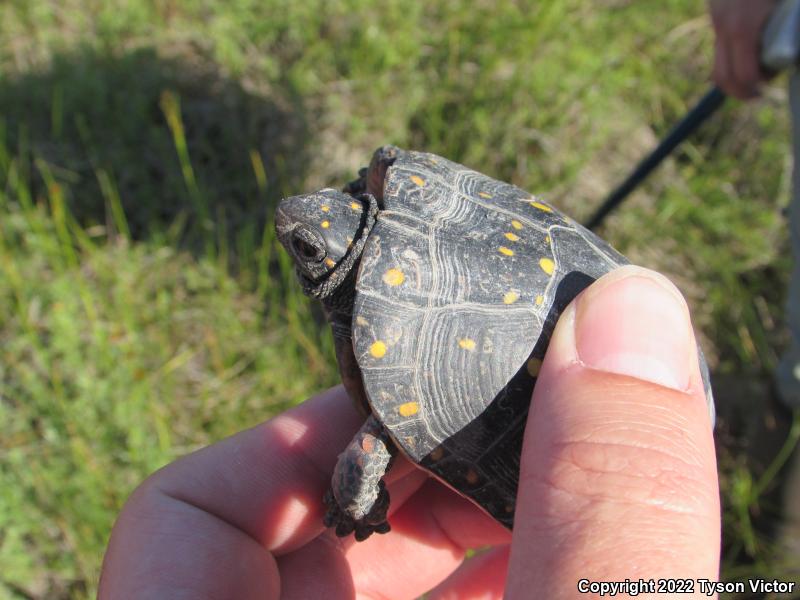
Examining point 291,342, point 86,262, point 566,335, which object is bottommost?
point 291,342

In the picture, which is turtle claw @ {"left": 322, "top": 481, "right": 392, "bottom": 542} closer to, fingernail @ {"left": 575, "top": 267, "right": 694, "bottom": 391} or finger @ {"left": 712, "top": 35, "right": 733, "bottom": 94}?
fingernail @ {"left": 575, "top": 267, "right": 694, "bottom": 391}

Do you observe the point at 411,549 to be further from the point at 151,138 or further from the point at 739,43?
the point at 151,138

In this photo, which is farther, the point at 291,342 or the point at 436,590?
the point at 291,342

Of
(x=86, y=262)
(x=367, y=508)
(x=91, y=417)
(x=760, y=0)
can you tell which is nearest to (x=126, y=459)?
(x=91, y=417)

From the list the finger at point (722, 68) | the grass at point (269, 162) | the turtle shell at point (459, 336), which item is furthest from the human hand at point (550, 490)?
the finger at point (722, 68)

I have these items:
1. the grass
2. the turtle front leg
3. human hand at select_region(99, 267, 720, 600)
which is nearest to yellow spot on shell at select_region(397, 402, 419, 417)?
the turtle front leg

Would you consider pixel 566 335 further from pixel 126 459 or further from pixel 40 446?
pixel 40 446

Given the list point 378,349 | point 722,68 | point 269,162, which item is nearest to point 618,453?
point 378,349
